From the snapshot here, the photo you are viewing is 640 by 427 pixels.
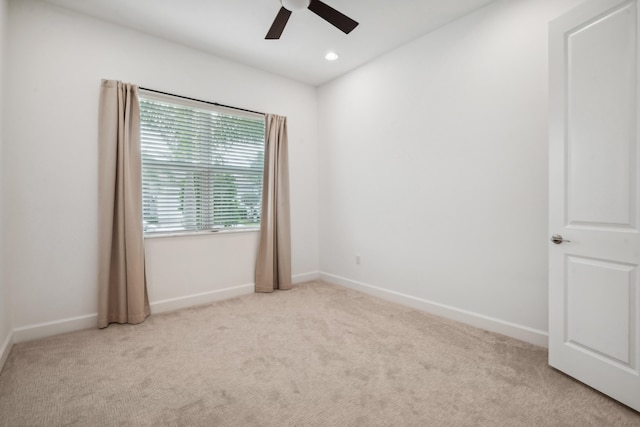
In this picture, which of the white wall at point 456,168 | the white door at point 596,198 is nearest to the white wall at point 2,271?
the white wall at point 456,168

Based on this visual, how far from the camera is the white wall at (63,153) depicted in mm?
2445

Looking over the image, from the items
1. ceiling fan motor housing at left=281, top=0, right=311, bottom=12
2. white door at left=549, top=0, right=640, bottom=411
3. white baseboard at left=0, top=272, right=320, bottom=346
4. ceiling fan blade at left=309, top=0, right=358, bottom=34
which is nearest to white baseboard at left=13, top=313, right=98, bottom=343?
white baseboard at left=0, top=272, right=320, bottom=346

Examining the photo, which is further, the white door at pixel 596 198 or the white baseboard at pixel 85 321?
the white baseboard at pixel 85 321

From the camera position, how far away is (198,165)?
3.36m

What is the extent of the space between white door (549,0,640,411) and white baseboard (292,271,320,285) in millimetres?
2863

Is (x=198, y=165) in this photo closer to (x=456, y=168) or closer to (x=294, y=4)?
(x=294, y=4)

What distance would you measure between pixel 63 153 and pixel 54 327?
152 centimetres

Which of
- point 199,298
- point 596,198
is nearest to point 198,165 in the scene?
point 199,298

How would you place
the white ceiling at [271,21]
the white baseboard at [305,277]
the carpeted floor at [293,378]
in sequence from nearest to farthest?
the carpeted floor at [293,378]
the white ceiling at [271,21]
the white baseboard at [305,277]

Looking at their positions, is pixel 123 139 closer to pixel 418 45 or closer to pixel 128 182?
pixel 128 182

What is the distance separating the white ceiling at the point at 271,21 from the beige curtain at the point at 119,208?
646 mm

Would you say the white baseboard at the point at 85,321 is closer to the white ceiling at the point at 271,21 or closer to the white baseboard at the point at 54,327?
the white baseboard at the point at 54,327

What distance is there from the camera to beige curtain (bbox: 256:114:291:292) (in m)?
3.76

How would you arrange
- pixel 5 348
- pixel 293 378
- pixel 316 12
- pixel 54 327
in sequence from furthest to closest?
1. pixel 54 327
2. pixel 316 12
3. pixel 5 348
4. pixel 293 378
